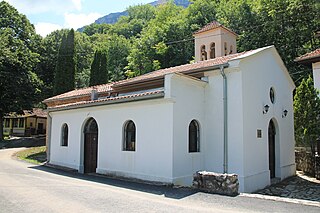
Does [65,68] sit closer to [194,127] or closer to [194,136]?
[194,127]

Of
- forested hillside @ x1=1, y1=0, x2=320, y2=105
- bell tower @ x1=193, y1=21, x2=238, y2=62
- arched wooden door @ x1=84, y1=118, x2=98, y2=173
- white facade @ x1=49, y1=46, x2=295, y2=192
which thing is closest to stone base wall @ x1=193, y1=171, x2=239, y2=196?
white facade @ x1=49, y1=46, x2=295, y2=192

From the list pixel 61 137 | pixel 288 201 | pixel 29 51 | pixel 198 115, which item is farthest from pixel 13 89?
pixel 288 201

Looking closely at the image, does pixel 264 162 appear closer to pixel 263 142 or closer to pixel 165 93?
pixel 263 142

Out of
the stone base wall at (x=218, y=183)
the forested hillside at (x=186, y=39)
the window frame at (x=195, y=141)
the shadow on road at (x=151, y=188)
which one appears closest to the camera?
the stone base wall at (x=218, y=183)

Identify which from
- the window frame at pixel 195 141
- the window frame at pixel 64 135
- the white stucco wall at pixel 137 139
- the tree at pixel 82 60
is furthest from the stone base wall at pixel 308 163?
the tree at pixel 82 60

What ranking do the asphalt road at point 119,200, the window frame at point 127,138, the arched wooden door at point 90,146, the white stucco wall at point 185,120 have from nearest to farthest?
the asphalt road at point 119,200 < the white stucco wall at point 185,120 < the window frame at point 127,138 < the arched wooden door at point 90,146

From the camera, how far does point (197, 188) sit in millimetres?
9227

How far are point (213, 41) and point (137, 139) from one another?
942cm

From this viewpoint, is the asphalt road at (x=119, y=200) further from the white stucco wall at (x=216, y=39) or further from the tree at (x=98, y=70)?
the tree at (x=98, y=70)

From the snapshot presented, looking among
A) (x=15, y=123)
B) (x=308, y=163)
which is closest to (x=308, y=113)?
(x=308, y=163)

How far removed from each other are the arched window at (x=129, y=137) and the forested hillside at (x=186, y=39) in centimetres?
1775

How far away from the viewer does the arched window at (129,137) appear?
39.7 feet

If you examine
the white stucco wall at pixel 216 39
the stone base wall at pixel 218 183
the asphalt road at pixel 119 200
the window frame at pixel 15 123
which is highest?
the white stucco wall at pixel 216 39

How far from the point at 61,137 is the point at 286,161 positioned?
11950 mm
